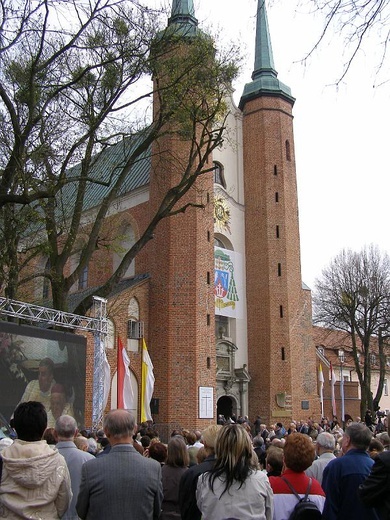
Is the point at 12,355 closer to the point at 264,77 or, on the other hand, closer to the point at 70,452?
the point at 70,452

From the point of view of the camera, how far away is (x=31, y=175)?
48.3ft

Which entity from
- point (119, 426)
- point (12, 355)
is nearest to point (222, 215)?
point (12, 355)

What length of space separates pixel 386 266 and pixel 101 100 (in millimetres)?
23901

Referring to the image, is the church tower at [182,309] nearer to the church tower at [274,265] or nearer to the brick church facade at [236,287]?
the brick church facade at [236,287]

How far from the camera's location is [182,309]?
24172 mm

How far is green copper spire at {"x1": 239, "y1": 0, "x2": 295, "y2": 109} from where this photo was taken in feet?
102

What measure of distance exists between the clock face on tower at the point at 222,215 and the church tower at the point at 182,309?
3136 mm

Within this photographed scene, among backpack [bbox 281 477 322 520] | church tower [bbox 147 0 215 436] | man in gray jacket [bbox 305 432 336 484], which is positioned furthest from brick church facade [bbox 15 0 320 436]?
backpack [bbox 281 477 322 520]

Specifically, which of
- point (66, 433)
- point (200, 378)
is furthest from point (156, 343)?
point (66, 433)

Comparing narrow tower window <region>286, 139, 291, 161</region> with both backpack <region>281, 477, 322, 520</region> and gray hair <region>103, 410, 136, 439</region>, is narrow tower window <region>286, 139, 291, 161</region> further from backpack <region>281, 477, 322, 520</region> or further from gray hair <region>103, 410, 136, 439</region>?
gray hair <region>103, 410, 136, 439</region>

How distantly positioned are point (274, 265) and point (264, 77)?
33.5ft

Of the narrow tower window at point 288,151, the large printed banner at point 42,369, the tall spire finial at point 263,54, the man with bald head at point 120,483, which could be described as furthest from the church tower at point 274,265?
the man with bald head at point 120,483

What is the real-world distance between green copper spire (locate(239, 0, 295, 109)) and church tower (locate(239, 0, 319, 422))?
0.06 meters

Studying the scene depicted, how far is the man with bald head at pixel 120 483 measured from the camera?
3656 millimetres
